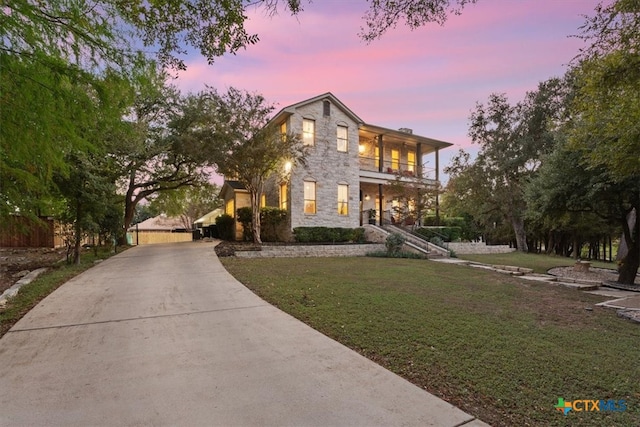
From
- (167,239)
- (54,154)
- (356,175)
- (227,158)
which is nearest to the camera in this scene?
(54,154)

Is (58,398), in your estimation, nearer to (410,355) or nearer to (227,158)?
(410,355)

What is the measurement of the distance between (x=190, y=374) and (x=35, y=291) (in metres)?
5.74

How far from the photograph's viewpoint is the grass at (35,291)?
4996 mm

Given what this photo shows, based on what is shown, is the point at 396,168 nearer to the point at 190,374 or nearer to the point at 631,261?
the point at 631,261

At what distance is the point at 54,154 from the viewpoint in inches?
176

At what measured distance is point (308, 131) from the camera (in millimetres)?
17844

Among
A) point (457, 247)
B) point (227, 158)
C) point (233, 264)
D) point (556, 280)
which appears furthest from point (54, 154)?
point (457, 247)

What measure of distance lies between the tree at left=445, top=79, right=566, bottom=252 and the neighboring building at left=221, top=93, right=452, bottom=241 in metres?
3.35

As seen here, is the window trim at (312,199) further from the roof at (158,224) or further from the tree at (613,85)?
the roof at (158,224)

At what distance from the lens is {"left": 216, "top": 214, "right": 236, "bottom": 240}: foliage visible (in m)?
19.7

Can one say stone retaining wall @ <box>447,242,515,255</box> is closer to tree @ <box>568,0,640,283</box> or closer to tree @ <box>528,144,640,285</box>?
tree @ <box>528,144,640,285</box>

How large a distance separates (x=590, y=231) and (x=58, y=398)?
28.7 meters

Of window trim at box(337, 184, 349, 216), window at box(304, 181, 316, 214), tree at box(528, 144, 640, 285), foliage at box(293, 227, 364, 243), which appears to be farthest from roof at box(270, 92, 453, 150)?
tree at box(528, 144, 640, 285)

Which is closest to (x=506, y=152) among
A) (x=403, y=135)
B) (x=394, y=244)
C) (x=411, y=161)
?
(x=411, y=161)
